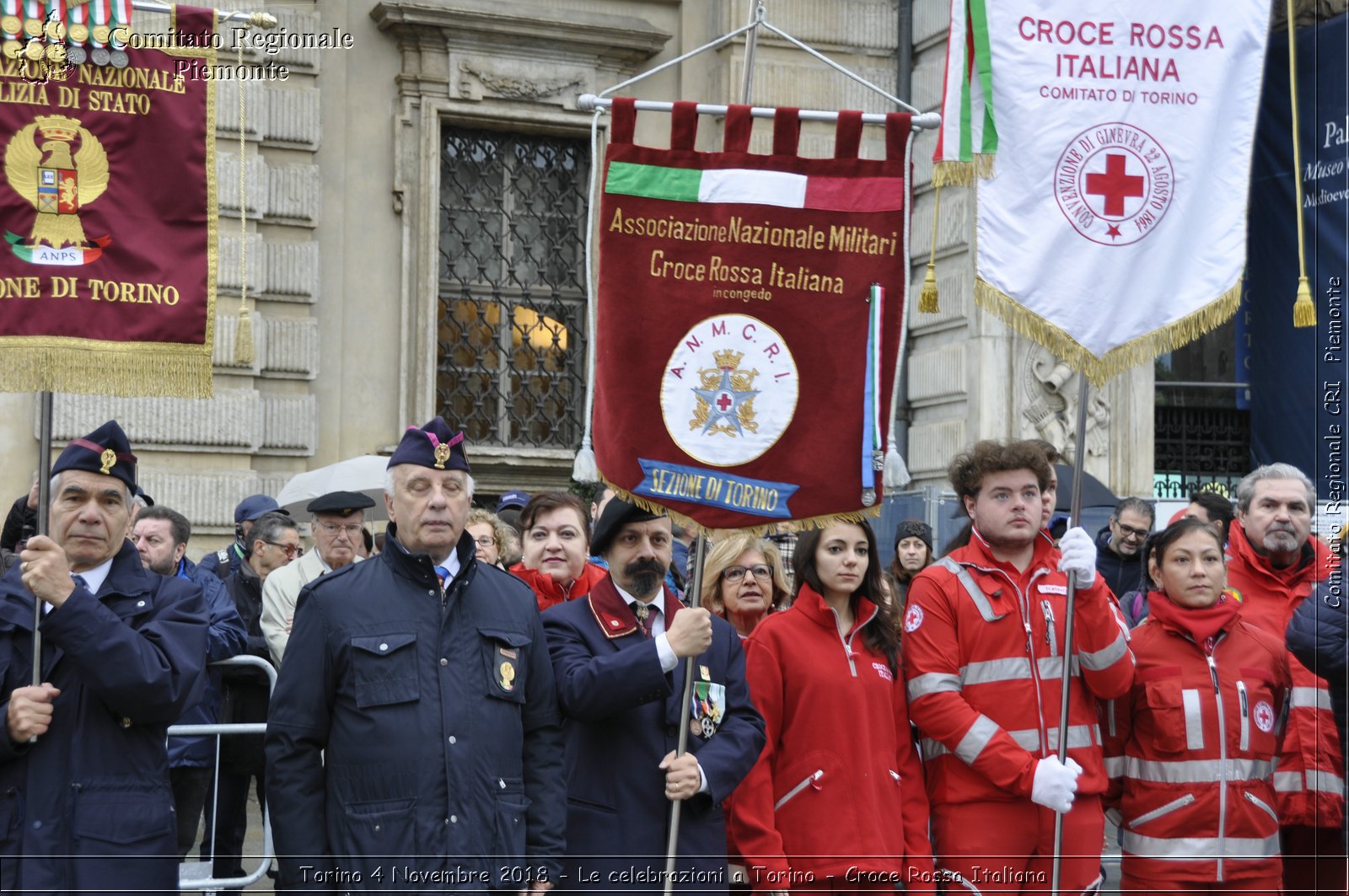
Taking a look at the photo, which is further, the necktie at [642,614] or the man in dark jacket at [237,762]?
the man in dark jacket at [237,762]

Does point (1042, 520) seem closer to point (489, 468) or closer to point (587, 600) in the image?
point (587, 600)

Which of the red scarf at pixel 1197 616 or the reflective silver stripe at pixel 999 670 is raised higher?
the red scarf at pixel 1197 616

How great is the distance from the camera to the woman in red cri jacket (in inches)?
236

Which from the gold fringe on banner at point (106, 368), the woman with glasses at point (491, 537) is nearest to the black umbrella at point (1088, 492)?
the woman with glasses at point (491, 537)

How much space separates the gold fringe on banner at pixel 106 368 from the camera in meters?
5.04

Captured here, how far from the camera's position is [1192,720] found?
605 cm

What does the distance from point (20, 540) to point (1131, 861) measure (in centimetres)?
506

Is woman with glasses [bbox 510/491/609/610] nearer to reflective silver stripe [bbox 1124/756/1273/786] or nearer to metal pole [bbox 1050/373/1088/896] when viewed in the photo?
A: metal pole [bbox 1050/373/1088/896]

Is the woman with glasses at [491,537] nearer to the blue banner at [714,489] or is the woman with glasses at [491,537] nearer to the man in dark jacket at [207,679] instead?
the man in dark jacket at [207,679]

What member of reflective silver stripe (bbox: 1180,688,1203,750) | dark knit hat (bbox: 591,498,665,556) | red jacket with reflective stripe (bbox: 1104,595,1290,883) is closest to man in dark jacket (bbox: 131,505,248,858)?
dark knit hat (bbox: 591,498,665,556)

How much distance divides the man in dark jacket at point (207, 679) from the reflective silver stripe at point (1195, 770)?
3860 millimetres

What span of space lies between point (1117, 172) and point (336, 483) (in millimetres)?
6324

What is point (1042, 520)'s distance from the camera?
6.02m

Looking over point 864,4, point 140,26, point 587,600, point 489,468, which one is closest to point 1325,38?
point 864,4
